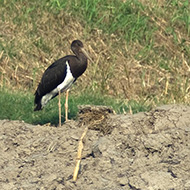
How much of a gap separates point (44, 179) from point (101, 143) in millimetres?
928

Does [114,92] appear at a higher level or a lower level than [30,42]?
lower

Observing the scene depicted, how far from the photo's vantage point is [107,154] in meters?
6.57

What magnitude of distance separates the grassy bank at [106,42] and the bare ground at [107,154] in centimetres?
411

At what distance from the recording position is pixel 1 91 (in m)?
11.0

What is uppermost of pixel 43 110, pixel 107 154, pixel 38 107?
pixel 107 154

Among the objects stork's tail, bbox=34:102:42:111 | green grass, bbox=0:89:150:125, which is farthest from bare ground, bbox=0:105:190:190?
stork's tail, bbox=34:102:42:111

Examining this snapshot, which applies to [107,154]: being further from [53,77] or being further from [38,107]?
[53,77]

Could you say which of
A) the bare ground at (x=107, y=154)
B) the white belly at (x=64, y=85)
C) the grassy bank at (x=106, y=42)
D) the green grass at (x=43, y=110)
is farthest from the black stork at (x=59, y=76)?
the bare ground at (x=107, y=154)

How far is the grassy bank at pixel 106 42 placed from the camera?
1262 centimetres

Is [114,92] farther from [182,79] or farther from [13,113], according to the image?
[13,113]

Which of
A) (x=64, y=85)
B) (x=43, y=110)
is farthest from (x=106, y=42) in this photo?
(x=43, y=110)

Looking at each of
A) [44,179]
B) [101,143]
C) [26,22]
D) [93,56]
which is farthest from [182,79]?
[44,179]

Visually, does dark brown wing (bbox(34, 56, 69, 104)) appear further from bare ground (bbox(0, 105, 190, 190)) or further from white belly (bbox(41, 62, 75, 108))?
bare ground (bbox(0, 105, 190, 190))

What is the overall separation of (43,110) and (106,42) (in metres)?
4.71
